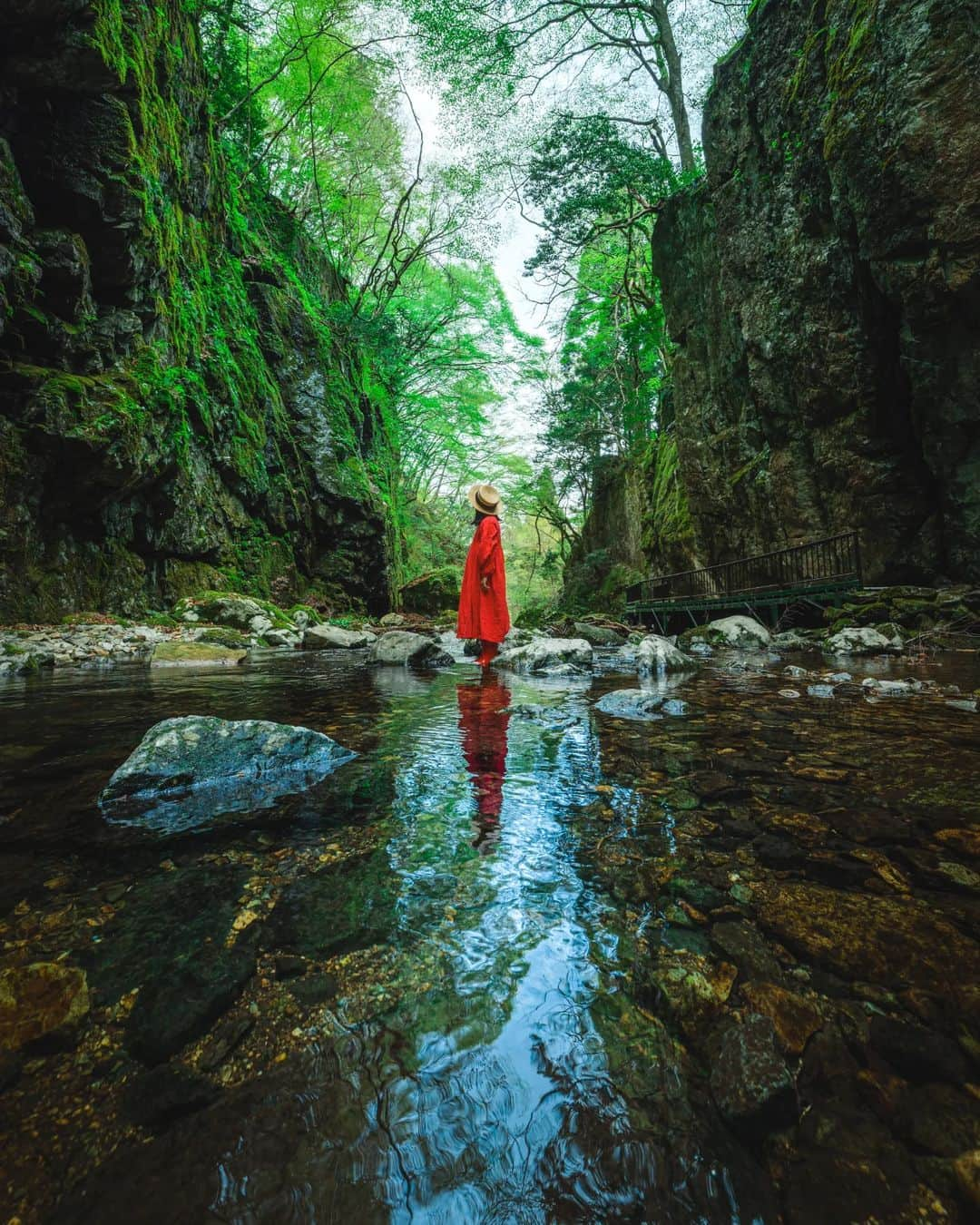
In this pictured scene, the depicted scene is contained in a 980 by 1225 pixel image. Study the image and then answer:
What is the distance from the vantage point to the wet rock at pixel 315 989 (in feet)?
2.88

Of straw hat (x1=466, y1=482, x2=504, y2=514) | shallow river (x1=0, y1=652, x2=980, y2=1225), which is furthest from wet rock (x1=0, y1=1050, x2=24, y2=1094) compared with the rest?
straw hat (x1=466, y1=482, x2=504, y2=514)

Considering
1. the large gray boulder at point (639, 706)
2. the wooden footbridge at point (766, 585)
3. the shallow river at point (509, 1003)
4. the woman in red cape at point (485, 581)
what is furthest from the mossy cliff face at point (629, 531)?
the shallow river at point (509, 1003)

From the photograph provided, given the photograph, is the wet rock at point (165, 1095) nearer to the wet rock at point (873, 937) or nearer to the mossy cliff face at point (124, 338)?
the wet rock at point (873, 937)

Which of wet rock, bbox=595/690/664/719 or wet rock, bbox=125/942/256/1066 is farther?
wet rock, bbox=595/690/664/719

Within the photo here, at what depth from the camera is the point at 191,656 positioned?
685cm

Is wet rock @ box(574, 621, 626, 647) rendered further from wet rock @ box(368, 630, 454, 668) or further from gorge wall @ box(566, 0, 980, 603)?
wet rock @ box(368, 630, 454, 668)

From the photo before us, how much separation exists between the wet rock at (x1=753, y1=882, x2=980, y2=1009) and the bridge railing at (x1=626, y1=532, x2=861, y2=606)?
9330mm

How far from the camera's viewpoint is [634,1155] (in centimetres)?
62

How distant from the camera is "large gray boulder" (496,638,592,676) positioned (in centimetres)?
605

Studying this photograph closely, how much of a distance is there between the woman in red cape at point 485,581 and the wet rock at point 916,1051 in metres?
5.06

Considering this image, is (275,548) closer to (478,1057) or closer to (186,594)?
(186,594)

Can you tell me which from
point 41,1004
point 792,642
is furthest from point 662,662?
point 41,1004

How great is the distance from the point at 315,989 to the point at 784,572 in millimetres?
12323

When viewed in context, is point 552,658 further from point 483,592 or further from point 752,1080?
point 752,1080
